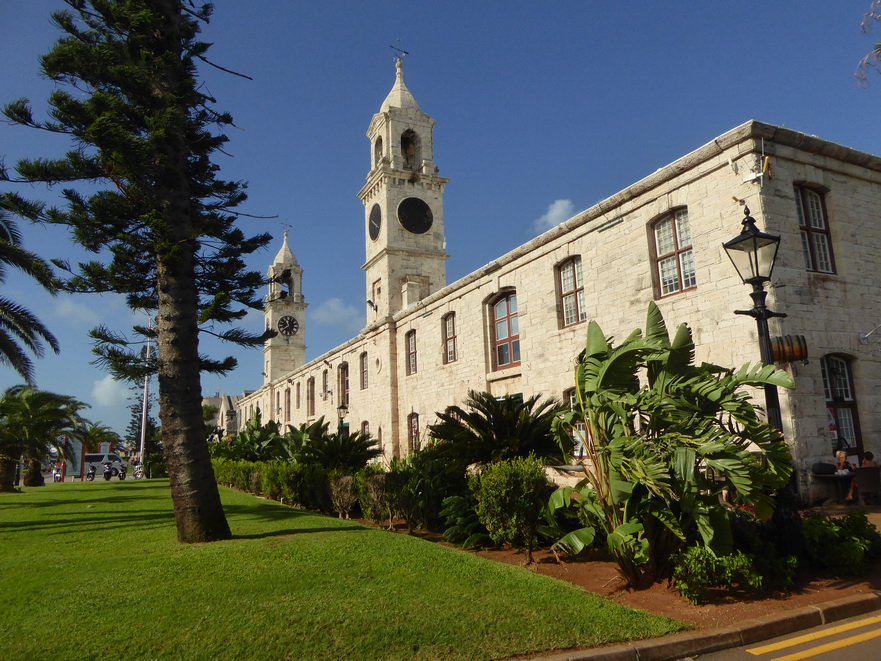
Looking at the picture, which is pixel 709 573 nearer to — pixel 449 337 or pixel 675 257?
pixel 675 257

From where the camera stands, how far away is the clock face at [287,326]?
52312mm

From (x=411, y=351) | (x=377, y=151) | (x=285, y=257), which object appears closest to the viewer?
(x=411, y=351)

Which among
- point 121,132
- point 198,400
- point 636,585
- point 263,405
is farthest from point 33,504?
point 263,405

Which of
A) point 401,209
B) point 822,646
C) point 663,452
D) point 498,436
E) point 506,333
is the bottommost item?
point 822,646

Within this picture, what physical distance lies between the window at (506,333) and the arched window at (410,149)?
1820 cm

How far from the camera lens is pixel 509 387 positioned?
17641 mm

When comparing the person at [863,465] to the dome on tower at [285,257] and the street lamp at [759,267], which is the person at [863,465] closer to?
the street lamp at [759,267]

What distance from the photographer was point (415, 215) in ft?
109

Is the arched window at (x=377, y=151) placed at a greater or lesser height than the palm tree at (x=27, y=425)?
greater

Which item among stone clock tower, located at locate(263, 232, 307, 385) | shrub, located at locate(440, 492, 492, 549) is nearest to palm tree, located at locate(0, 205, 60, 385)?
shrub, located at locate(440, 492, 492, 549)

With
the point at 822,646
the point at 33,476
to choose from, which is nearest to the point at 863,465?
the point at 822,646

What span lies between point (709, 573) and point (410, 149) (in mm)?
32686

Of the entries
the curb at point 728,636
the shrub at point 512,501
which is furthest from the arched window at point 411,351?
the curb at point 728,636

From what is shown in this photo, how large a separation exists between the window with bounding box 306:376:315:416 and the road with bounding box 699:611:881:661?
34971mm
